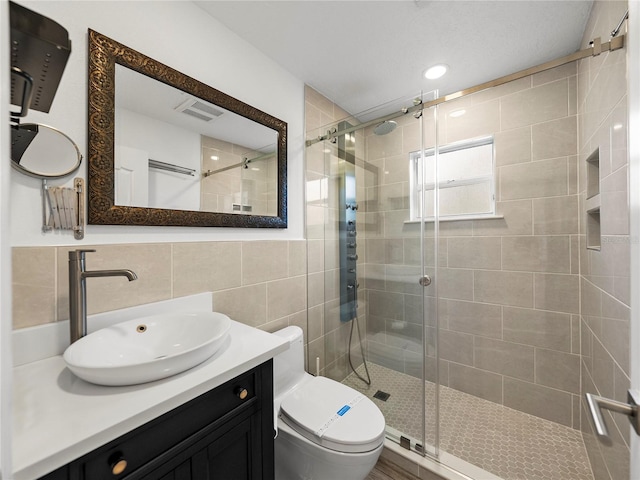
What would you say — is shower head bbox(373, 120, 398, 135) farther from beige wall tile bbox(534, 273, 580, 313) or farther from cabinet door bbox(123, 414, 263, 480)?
cabinet door bbox(123, 414, 263, 480)

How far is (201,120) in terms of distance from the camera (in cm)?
129

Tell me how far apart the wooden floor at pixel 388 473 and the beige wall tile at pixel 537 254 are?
146 centimetres

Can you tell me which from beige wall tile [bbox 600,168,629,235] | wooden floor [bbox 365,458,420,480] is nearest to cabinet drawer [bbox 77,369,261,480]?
wooden floor [bbox 365,458,420,480]

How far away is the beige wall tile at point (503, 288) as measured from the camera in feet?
5.89

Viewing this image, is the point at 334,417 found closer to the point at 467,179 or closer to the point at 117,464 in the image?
→ the point at 117,464

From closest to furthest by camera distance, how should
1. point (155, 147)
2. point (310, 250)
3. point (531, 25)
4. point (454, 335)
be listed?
point (155, 147), point (531, 25), point (310, 250), point (454, 335)

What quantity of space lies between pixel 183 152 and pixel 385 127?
4.24 feet

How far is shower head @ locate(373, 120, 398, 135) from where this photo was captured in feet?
5.68

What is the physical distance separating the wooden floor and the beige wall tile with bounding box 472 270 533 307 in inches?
48.9

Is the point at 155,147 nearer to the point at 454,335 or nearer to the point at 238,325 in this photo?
the point at 238,325

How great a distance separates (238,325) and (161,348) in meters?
0.30

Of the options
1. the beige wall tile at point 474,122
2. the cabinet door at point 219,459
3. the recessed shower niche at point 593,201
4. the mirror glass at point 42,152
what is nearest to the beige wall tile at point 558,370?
the recessed shower niche at point 593,201

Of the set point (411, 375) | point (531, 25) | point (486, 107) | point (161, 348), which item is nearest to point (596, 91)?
point (531, 25)

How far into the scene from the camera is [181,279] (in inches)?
46.0
